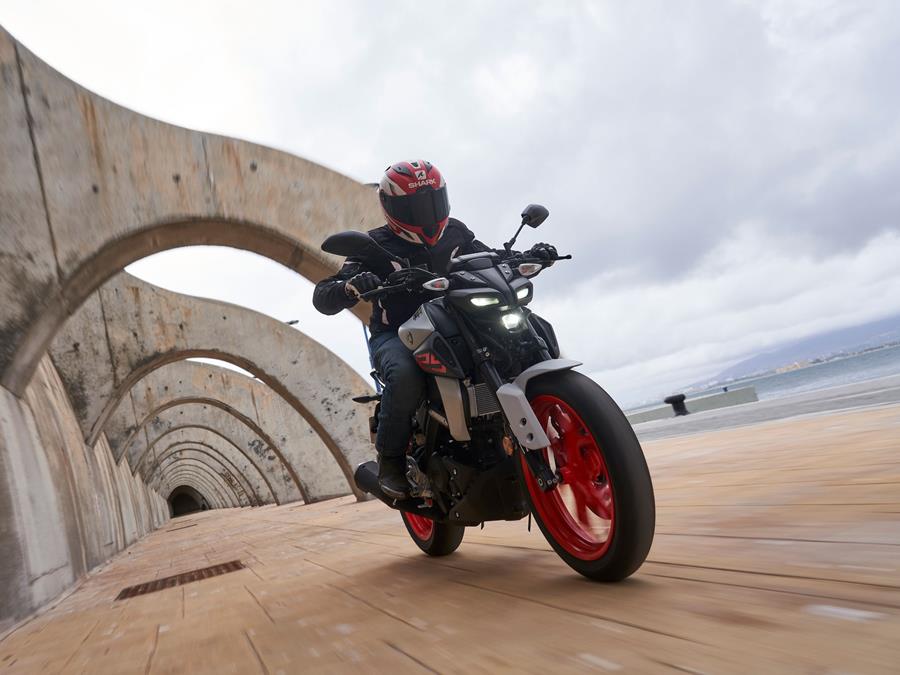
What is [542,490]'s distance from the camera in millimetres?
2223

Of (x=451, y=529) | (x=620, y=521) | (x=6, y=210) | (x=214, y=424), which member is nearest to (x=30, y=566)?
(x=6, y=210)

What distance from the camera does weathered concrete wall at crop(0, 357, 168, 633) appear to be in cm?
412

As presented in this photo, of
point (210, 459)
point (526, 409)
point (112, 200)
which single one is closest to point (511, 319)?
point (526, 409)

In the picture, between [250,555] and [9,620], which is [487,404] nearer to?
[9,620]

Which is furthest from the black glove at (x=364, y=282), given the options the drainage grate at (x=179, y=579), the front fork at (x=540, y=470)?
the drainage grate at (x=179, y=579)

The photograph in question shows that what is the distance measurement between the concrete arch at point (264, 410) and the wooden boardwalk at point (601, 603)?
1284 centimetres

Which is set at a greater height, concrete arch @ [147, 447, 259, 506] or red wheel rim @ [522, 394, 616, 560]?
concrete arch @ [147, 447, 259, 506]

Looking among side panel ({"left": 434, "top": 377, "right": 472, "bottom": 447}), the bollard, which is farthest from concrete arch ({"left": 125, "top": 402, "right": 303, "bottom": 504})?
side panel ({"left": 434, "top": 377, "right": 472, "bottom": 447})

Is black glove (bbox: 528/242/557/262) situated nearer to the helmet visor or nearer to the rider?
the rider

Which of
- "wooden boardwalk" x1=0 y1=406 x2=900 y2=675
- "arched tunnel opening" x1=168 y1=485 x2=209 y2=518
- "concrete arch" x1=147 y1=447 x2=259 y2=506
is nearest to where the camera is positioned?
"wooden boardwalk" x1=0 y1=406 x2=900 y2=675

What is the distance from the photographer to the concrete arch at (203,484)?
42719 mm

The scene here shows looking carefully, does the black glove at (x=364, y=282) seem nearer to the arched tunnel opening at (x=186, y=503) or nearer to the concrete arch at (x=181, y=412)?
the concrete arch at (x=181, y=412)

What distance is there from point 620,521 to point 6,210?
5498 mm

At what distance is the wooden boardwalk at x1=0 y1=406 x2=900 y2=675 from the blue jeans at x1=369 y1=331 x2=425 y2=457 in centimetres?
63
